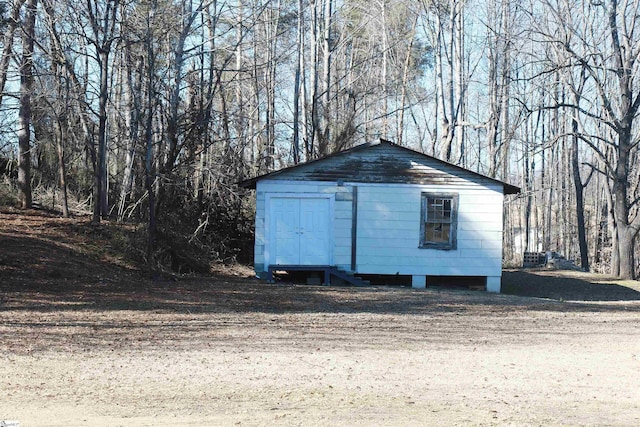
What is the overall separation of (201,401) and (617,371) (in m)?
4.90

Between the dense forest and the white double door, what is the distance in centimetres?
245

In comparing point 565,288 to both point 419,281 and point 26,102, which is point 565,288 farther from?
point 26,102

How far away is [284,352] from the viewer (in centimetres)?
933

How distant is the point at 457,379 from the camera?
8062mm

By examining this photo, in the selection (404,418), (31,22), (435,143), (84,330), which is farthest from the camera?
(435,143)

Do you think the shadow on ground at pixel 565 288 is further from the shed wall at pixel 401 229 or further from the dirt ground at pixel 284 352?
the dirt ground at pixel 284 352

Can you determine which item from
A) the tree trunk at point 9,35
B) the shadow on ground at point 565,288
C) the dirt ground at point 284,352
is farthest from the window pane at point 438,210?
the tree trunk at point 9,35

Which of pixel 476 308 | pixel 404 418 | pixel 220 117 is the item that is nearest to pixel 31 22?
pixel 220 117

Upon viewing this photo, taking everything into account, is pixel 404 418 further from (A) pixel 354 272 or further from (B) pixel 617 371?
(A) pixel 354 272

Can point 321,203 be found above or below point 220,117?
below

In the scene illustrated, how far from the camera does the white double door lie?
1867 cm

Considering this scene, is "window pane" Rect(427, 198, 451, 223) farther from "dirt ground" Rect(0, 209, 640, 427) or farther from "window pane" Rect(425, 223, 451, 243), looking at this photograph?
"dirt ground" Rect(0, 209, 640, 427)

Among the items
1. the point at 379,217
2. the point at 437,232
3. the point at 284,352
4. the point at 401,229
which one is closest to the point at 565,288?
the point at 437,232

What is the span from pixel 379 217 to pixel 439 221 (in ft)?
4.94
